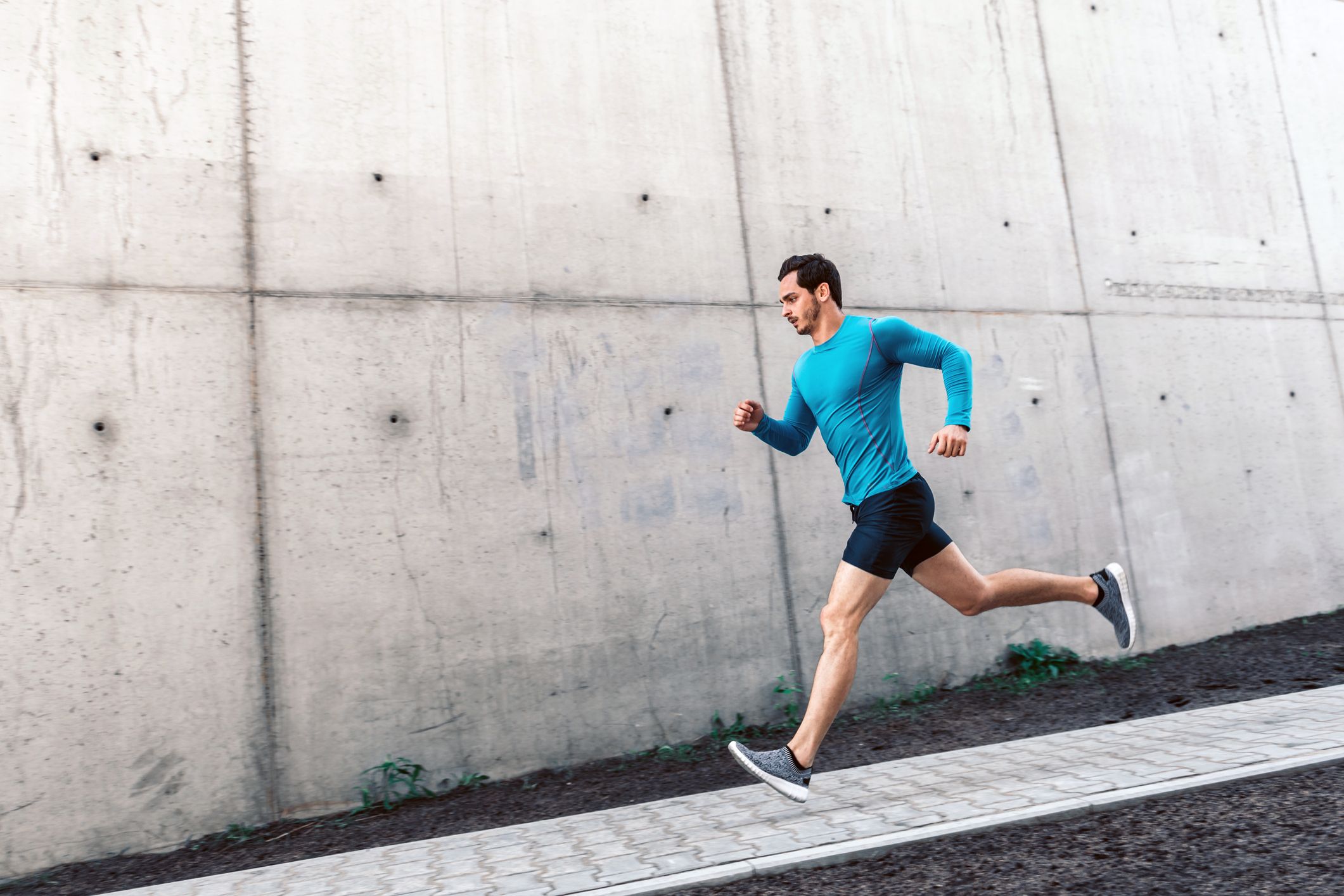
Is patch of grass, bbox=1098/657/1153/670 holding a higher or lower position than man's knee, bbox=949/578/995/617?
lower

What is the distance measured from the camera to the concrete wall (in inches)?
157

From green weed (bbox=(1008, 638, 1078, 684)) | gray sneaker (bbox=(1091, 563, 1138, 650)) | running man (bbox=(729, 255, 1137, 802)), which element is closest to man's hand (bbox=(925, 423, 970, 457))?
running man (bbox=(729, 255, 1137, 802))

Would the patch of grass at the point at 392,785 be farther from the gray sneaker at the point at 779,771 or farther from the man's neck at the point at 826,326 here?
the man's neck at the point at 826,326

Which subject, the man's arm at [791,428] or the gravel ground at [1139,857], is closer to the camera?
the gravel ground at [1139,857]

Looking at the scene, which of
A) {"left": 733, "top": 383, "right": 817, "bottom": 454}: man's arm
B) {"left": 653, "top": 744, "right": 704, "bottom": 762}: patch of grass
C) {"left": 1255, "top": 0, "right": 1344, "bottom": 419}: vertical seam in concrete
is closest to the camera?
{"left": 733, "top": 383, "right": 817, "bottom": 454}: man's arm

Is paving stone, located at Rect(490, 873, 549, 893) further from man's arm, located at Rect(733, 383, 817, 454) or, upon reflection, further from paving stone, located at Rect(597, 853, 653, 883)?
man's arm, located at Rect(733, 383, 817, 454)

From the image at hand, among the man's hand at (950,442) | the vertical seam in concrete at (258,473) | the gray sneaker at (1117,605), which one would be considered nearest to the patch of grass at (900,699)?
the gray sneaker at (1117,605)

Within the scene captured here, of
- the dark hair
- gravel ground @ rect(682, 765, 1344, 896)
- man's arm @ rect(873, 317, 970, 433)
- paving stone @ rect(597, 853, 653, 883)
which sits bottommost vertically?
gravel ground @ rect(682, 765, 1344, 896)

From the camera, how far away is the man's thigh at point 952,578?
381 centimetres

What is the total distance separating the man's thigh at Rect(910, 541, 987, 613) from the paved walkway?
0.71 meters

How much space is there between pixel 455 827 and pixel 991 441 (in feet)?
12.5

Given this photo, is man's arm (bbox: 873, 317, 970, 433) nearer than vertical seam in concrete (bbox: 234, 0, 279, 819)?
Yes

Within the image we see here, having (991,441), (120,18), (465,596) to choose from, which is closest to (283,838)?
(465,596)

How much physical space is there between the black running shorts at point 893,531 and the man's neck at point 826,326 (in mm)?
668
